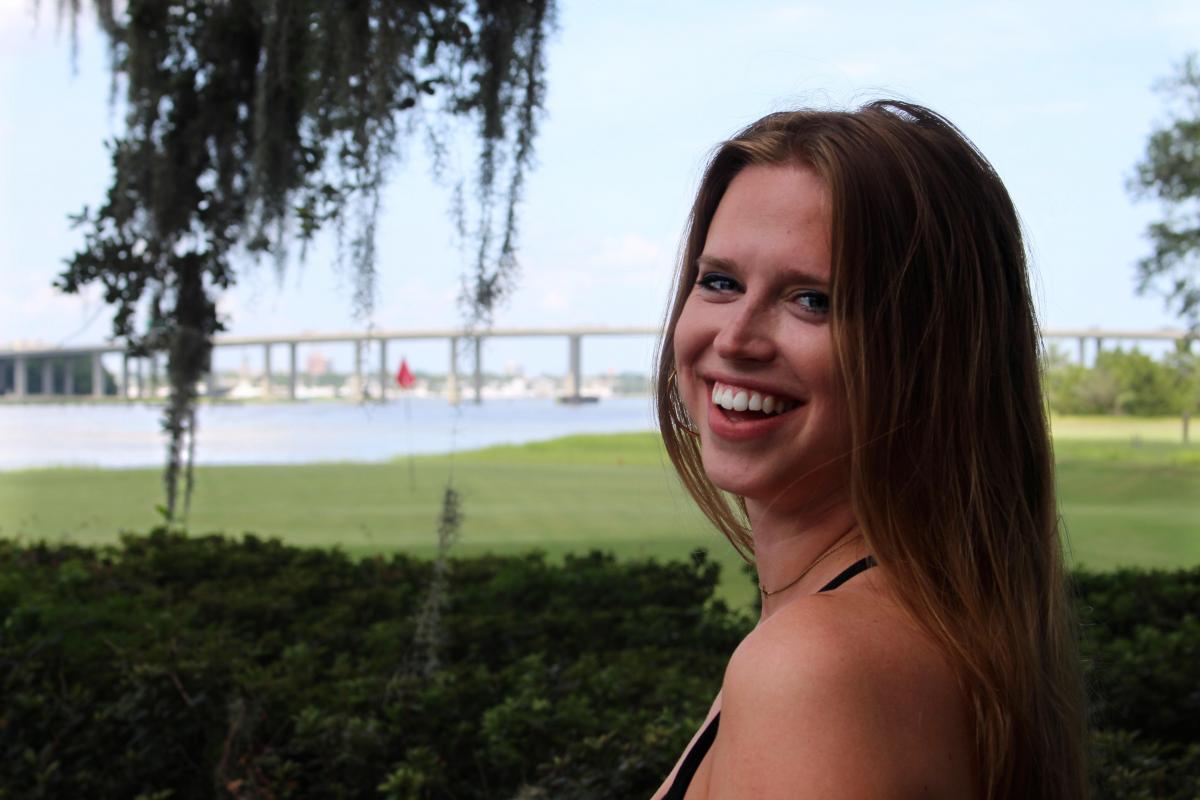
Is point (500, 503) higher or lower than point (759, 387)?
lower

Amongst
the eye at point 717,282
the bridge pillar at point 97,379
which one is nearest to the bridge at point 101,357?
the bridge pillar at point 97,379

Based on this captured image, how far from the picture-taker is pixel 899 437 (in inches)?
32.4

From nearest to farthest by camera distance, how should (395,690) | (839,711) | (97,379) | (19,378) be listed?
1. (839,711)
2. (395,690)
3. (19,378)
4. (97,379)

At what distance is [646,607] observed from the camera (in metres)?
3.79

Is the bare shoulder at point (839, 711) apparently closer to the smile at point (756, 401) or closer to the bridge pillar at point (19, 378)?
the smile at point (756, 401)

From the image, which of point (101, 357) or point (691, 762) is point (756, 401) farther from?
point (101, 357)

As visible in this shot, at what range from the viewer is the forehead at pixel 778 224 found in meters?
0.82

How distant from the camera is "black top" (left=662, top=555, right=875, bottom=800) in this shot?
825 millimetres

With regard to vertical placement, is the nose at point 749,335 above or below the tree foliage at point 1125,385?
above

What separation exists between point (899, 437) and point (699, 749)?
28cm

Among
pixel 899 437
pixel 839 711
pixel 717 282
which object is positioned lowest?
pixel 839 711

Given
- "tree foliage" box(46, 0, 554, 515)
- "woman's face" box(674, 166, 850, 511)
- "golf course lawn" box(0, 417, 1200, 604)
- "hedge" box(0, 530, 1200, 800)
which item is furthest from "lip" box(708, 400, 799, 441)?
"golf course lawn" box(0, 417, 1200, 604)

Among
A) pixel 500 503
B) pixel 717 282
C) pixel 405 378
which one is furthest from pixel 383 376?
pixel 717 282

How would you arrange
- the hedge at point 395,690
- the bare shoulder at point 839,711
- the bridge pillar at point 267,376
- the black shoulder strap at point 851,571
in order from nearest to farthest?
1. the bare shoulder at point 839,711
2. the black shoulder strap at point 851,571
3. the hedge at point 395,690
4. the bridge pillar at point 267,376
